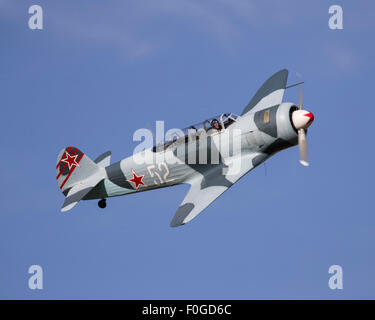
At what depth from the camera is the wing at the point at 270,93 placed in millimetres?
28562

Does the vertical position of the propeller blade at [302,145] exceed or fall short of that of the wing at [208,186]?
it exceeds it

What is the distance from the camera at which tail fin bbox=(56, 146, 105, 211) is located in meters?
28.6

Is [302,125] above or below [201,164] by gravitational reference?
above

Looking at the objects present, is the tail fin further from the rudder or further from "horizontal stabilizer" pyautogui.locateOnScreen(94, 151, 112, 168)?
"horizontal stabilizer" pyautogui.locateOnScreen(94, 151, 112, 168)

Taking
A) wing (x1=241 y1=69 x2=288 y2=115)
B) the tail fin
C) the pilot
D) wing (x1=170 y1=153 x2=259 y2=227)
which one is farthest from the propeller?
the tail fin

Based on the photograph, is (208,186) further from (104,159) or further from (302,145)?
(104,159)

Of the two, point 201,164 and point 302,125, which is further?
point 201,164

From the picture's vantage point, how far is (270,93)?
2903 cm

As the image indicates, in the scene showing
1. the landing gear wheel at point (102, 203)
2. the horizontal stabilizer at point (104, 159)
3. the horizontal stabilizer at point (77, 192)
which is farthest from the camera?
the horizontal stabilizer at point (104, 159)

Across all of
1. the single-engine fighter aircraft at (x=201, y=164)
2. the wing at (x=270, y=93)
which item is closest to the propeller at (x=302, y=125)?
the single-engine fighter aircraft at (x=201, y=164)

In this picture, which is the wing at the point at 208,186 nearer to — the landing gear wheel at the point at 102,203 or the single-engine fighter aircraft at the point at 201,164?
the single-engine fighter aircraft at the point at 201,164

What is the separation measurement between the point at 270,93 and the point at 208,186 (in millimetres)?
5484

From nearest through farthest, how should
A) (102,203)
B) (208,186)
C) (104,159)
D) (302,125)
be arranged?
(302,125) → (208,186) → (102,203) → (104,159)

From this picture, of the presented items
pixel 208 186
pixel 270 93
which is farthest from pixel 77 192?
pixel 270 93
